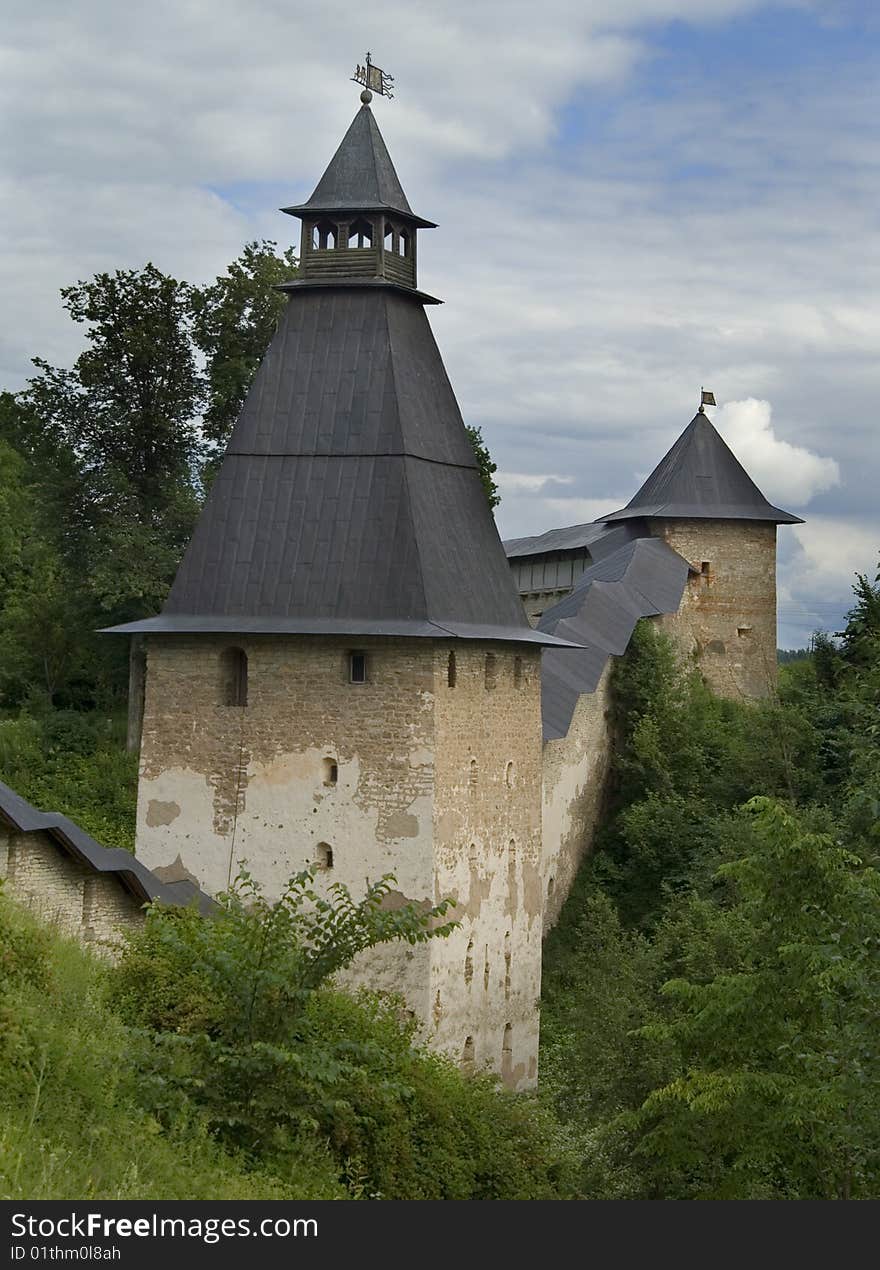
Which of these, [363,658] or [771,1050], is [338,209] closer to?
[363,658]

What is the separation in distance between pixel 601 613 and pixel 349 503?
352 inches

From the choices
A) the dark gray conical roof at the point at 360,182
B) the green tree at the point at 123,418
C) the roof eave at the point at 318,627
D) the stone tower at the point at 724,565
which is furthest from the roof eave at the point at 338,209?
the stone tower at the point at 724,565

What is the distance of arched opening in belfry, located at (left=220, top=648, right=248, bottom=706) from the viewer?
1959 cm

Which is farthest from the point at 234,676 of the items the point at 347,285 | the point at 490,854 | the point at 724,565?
the point at 724,565

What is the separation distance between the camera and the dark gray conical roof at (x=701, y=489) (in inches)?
1266

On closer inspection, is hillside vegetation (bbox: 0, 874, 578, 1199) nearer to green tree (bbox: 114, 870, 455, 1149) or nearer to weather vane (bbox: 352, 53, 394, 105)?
green tree (bbox: 114, 870, 455, 1149)

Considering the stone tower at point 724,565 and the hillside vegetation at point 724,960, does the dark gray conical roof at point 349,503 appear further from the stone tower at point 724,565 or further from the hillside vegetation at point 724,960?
the stone tower at point 724,565

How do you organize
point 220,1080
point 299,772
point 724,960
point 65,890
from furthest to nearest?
point 299,772 < point 724,960 < point 65,890 < point 220,1080

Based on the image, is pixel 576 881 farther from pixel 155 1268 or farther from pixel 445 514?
pixel 155 1268

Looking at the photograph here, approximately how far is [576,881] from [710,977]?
6.93 metres

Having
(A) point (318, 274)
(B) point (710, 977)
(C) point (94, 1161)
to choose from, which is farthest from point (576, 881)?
(C) point (94, 1161)

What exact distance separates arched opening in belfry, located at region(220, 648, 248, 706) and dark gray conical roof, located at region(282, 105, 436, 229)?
5114 mm

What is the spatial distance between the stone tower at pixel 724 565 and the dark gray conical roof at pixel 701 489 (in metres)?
0.02

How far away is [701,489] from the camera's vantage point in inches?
1284
